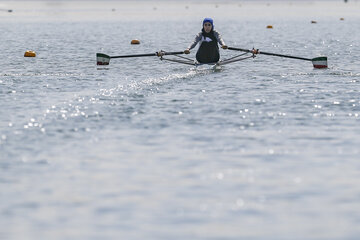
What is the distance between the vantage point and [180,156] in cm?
1547

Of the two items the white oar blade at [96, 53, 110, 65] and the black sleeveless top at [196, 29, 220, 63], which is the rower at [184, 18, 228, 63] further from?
the white oar blade at [96, 53, 110, 65]

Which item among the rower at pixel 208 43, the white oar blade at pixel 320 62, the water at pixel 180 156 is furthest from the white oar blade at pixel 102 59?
the white oar blade at pixel 320 62

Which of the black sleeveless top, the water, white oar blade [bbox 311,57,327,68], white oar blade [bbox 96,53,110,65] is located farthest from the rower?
white oar blade [bbox 96,53,110,65]

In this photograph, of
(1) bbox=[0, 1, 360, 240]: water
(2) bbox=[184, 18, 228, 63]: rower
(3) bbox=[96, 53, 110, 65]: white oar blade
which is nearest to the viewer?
(1) bbox=[0, 1, 360, 240]: water

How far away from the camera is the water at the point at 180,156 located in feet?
36.9

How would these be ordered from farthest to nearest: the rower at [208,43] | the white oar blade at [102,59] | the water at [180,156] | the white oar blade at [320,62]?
the white oar blade at [102,59] → the white oar blade at [320,62] → the rower at [208,43] → the water at [180,156]

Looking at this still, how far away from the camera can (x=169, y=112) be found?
68.7 ft

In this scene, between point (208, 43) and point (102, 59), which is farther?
point (102, 59)

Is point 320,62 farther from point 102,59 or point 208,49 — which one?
point 102,59

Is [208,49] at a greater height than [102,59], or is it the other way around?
[208,49]

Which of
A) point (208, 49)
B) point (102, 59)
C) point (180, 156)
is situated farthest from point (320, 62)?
point (180, 156)

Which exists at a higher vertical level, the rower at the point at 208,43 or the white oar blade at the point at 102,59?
the rower at the point at 208,43

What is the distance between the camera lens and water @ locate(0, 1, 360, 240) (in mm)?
11234

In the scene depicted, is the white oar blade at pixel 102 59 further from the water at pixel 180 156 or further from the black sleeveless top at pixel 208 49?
the black sleeveless top at pixel 208 49
